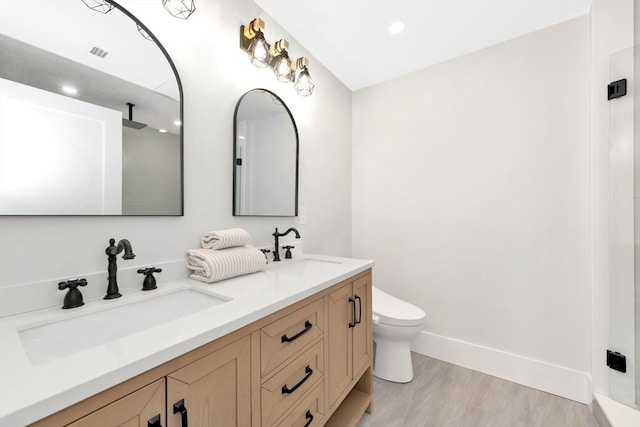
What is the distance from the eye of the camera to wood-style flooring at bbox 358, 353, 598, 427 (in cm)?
145

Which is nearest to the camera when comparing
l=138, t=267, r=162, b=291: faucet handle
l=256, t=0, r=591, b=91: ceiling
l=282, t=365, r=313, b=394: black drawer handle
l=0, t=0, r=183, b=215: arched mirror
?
l=0, t=0, r=183, b=215: arched mirror

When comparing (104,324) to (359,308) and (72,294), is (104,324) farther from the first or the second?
(359,308)

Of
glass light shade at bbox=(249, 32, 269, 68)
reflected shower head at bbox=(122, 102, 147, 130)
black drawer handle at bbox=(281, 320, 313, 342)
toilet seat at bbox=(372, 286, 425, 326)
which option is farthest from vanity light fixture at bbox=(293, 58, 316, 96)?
toilet seat at bbox=(372, 286, 425, 326)

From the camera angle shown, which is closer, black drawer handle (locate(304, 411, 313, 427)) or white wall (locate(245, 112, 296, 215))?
black drawer handle (locate(304, 411, 313, 427))

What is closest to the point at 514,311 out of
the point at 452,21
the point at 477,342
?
the point at 477,342

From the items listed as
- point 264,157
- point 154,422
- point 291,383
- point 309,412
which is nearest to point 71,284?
point 154,422

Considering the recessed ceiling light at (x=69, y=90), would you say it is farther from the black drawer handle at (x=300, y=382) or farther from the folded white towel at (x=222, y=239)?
the black drawer handle at (x=300, y=382)

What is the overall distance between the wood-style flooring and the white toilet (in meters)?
0.07

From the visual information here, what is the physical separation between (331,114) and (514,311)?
2048 mm

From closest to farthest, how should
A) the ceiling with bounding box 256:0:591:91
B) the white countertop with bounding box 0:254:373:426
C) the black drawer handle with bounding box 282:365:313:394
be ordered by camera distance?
the white countertop with bounding box 0:254:373:426 → the black drawer handle with bounding box 282:365:313:394 → the ceiling with bounding box 256:0:591:91

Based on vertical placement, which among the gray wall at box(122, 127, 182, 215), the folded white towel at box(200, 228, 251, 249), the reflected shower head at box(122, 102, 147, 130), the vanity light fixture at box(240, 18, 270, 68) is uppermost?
the vanity light fixture at box(240, 18, 270, 68)

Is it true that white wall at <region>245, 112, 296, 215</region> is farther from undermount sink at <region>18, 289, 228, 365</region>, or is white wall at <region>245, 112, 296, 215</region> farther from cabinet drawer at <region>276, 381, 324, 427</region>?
cabinet drawer at <region>276, 381, 324, 427</region>

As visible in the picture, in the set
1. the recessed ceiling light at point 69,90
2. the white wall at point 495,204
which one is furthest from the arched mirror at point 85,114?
the white wall at point 495,204

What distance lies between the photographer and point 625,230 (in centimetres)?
142
